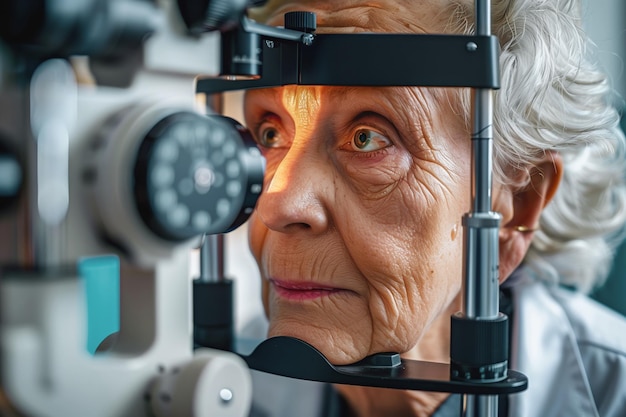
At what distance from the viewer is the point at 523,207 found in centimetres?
107

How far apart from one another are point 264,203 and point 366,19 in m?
0.26

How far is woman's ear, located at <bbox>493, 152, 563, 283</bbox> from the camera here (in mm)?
1045

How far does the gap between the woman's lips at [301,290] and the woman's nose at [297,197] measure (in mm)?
69

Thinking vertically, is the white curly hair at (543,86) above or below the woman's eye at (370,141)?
above

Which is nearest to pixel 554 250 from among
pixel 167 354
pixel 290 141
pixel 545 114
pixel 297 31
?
pixel 545 114

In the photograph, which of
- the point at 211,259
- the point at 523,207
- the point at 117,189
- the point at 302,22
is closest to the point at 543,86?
the point at 523,207

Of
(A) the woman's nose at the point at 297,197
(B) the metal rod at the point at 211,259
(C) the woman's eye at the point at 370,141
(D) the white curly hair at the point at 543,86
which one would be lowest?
(B) the metal rod at the point at 211,259

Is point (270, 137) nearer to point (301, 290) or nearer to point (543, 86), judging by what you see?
point (301, 290)

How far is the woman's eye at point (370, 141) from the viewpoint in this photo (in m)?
0.93

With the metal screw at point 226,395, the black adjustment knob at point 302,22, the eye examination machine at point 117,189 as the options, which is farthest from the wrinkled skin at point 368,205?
the metal screw at point 226,395

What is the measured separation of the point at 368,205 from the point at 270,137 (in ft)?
0.65

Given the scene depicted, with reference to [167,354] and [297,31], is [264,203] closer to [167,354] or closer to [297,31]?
[297,31]

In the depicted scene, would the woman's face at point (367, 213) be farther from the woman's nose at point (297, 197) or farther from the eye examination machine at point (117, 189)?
the eye examination machine at point (117, 189)

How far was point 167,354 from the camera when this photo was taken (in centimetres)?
62
